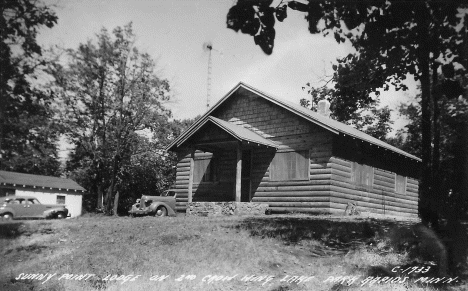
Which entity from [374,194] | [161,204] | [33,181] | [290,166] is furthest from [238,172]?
[33,181]

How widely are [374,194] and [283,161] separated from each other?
5.86m

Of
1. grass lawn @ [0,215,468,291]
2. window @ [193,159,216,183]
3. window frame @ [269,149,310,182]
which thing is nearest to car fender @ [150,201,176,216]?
window @ [193,159,216,183]

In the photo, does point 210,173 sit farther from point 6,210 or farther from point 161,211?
point 6,210

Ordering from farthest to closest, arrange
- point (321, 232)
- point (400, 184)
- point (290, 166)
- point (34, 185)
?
point (400, 184) → point (290, 166) → point (321, 232) → point (34, 185)

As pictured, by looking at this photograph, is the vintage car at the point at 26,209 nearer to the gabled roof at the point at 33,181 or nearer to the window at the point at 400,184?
the gabled roof at the point at 33,181

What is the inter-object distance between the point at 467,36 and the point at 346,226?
8526 millimetres

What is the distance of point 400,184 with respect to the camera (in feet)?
77.4

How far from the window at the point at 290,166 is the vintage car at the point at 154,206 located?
6.91 meters

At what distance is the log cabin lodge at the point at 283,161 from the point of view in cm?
1836

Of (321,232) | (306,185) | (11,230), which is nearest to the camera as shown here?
(321,232)

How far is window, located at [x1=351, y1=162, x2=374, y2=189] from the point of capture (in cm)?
1961

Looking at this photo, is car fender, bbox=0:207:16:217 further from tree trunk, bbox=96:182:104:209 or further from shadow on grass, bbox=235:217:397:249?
shadow on grass, bbox=235:217:397:249

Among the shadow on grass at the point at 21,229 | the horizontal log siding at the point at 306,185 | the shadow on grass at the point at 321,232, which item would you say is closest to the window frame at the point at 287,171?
the horizontal log siding at the point at 306,185

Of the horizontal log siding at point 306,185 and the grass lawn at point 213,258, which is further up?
the horizontal log siding at point 306,185
